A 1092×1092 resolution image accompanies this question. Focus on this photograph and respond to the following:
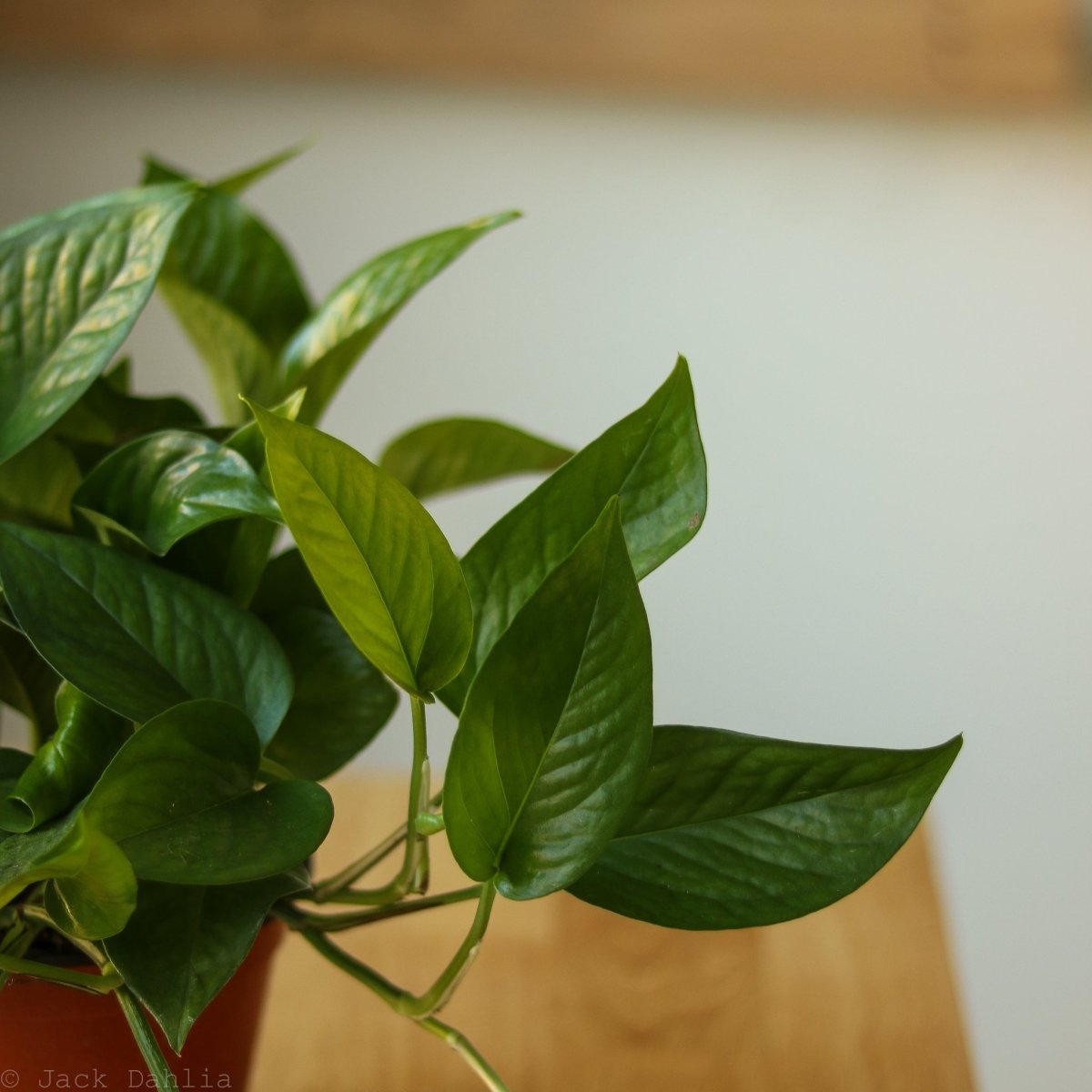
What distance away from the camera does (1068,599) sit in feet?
4.83

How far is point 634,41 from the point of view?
5.26 ft

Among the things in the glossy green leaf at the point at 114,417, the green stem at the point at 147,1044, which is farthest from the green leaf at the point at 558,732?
the glossy green leaf at the point at 114,417

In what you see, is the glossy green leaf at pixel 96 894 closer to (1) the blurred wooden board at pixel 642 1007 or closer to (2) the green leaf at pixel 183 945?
(2) the green leaf at pixel 183 945

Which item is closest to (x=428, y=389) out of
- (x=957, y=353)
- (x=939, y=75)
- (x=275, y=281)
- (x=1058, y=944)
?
(x=957, y=353)

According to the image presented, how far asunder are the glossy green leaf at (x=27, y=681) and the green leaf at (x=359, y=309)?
129mm

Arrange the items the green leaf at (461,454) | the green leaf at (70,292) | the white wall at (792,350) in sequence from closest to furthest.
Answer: the green leaf at (70,292)
the green leaf at (461,454)
the white wall at (792,350)

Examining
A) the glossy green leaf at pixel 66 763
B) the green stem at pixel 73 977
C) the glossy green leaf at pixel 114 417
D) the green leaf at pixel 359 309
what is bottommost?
the green stem at pixel 73 977

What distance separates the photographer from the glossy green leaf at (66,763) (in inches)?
15.4

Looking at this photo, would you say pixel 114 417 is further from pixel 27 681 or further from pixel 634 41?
pixel 634 41

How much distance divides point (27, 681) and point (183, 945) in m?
0.14

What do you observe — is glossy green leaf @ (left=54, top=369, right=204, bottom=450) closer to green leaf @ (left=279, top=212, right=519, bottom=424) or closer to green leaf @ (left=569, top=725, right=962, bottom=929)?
green leaf @ (left=279, top=212, right=519, bottom=424)

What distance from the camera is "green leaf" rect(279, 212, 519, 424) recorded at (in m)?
0.49

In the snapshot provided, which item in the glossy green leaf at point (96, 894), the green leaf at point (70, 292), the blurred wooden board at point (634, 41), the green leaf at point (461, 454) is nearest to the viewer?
the glossy green leaf at point (96, 894)

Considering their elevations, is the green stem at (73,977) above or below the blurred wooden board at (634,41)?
below
